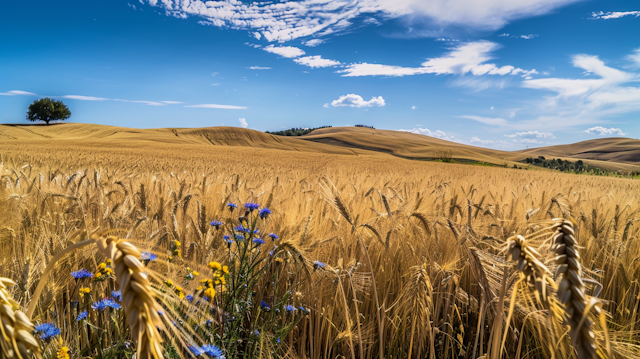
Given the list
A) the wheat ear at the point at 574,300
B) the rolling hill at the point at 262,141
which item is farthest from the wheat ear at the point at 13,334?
the rolling hill at the point at 262,141

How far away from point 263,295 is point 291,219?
539 millimetres

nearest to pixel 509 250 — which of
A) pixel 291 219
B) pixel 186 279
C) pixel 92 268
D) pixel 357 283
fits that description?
pixel 357 283

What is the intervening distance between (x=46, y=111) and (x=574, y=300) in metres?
83.4

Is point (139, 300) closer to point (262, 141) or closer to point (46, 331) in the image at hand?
point (46, 331)

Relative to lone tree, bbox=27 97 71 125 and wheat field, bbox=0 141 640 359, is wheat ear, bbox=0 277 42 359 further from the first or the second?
lone tree, bbox=27 97 71 125

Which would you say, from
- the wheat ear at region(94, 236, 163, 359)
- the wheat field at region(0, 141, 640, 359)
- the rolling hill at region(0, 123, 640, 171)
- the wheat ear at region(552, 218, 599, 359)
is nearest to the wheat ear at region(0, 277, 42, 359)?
the wheat field at region(0, 141, 640, 359)

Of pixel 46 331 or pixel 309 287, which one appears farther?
pixel 309 287

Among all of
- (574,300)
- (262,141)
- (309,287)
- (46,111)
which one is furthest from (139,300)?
(46,111)

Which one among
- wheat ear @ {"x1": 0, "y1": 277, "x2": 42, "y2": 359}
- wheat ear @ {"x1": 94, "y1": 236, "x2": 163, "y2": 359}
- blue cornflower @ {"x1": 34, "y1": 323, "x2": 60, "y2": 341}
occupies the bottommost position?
blue cornflower @ {"x1": 34, "y1": 323, "x2": 60, "y2": 341}

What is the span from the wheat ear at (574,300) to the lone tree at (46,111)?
272ft

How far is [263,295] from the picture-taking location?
187 cm

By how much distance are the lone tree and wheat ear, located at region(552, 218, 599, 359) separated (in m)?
82.8

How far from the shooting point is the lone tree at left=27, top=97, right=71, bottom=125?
62.4 metres

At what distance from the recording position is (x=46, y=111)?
206 ft
